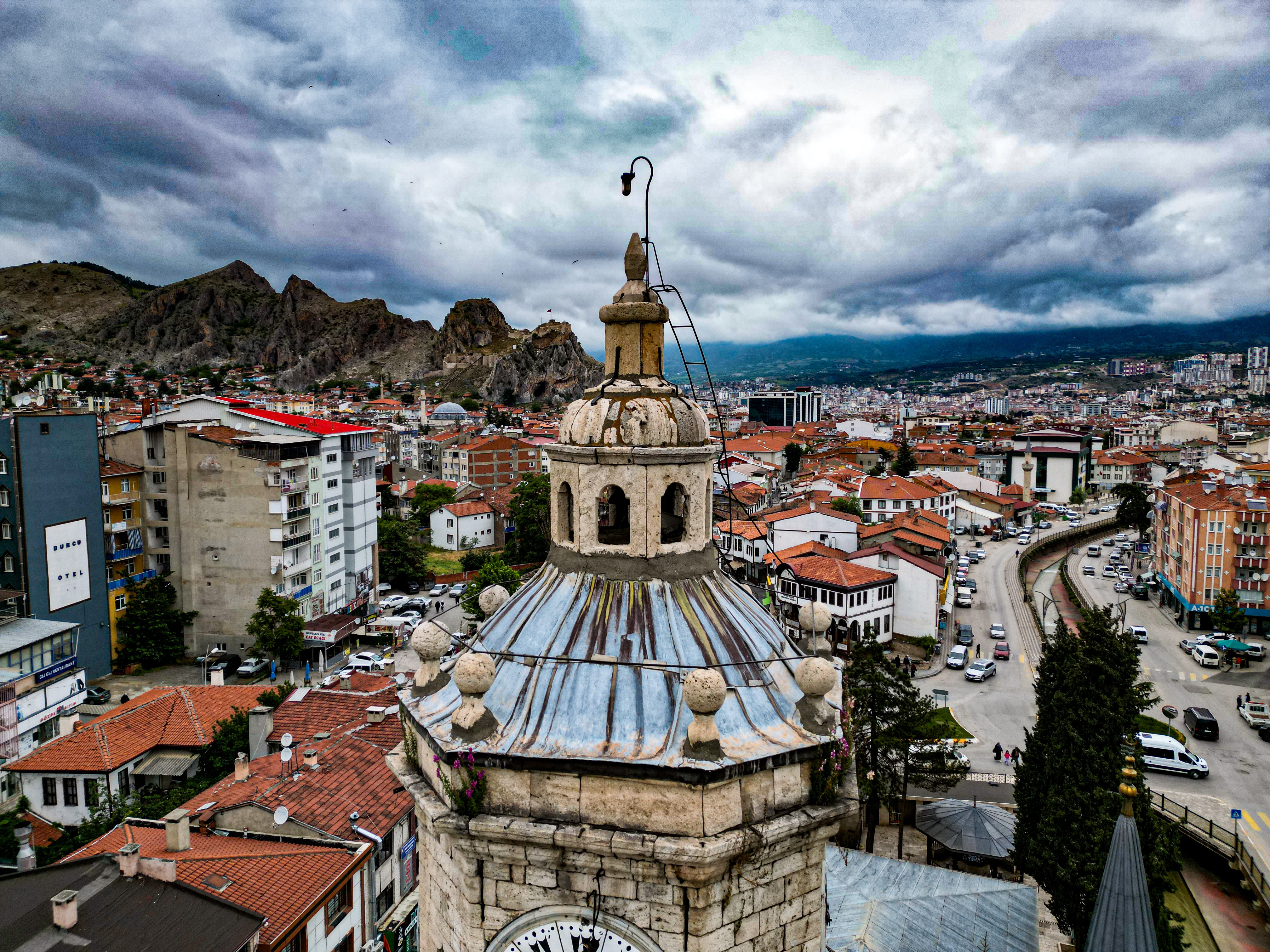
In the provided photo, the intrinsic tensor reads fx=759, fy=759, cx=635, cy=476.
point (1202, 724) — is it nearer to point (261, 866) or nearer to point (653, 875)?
point (261, 866)

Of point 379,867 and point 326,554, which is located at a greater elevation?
point 326,554

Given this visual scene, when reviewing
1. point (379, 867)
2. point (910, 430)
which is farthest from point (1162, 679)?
point (910, 430)

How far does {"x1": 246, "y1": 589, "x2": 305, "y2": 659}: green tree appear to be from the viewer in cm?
3800

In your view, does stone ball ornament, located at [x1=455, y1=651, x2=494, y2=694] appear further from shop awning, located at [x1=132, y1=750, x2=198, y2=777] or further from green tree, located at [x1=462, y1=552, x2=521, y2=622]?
green tree, located at [x1=462, y1=552, x2=521, y2=622]

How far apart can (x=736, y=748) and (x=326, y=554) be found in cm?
4359

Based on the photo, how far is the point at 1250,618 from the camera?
46531 millimetres

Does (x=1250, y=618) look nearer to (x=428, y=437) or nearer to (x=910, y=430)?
(x=428, y=437)

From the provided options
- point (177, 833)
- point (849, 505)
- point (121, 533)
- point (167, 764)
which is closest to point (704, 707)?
point (177, 833)

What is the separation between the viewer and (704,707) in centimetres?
500

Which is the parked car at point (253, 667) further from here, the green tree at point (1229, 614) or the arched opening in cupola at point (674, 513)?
the green tree at point (1229, 614)

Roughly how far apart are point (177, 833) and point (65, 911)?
3.23 meters

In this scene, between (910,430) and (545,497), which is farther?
(910,430)

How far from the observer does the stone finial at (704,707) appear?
4.98 metres

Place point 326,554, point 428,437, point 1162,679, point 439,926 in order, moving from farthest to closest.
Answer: point 428,437 < point 326,554 < point 1162,679 < point 439,926
